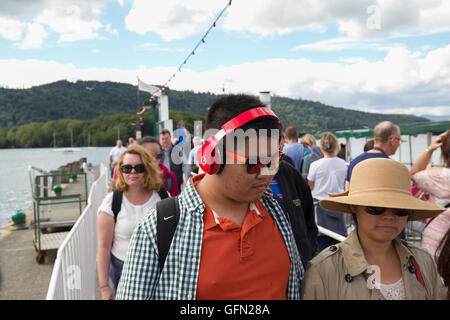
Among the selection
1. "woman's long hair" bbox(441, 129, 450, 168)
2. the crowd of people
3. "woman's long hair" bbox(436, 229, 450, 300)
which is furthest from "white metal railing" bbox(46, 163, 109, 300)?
"woman's long hair" bbox(441, 129, 450, 168)

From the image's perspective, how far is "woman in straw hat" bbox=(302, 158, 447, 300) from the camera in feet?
5.77

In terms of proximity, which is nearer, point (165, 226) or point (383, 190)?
point (165, 226)

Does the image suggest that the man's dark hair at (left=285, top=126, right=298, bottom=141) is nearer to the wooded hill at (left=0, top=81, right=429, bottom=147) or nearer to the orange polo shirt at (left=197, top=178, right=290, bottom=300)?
the orange polo shirt at (left=197, top=178, right=290, bottom=300)

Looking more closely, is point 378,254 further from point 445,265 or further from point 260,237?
point 260,237

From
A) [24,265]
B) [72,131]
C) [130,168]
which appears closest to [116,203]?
[130,168]

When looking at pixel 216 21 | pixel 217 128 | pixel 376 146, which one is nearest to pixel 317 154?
pixel 376 146

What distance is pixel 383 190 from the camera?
6.07 feet

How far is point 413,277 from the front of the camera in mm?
1816

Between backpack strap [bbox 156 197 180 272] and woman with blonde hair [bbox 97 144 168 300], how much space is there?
1838 millimetres

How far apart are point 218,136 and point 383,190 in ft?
2.91

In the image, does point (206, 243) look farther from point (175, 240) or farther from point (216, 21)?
point (216, 21)

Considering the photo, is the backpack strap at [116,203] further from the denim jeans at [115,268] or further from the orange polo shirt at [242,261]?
the orange polo shirt at [242,261]

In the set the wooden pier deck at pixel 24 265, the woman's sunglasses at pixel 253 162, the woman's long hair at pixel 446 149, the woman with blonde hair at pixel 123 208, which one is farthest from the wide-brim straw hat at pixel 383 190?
the wooden pier deck at pixel 24 265
